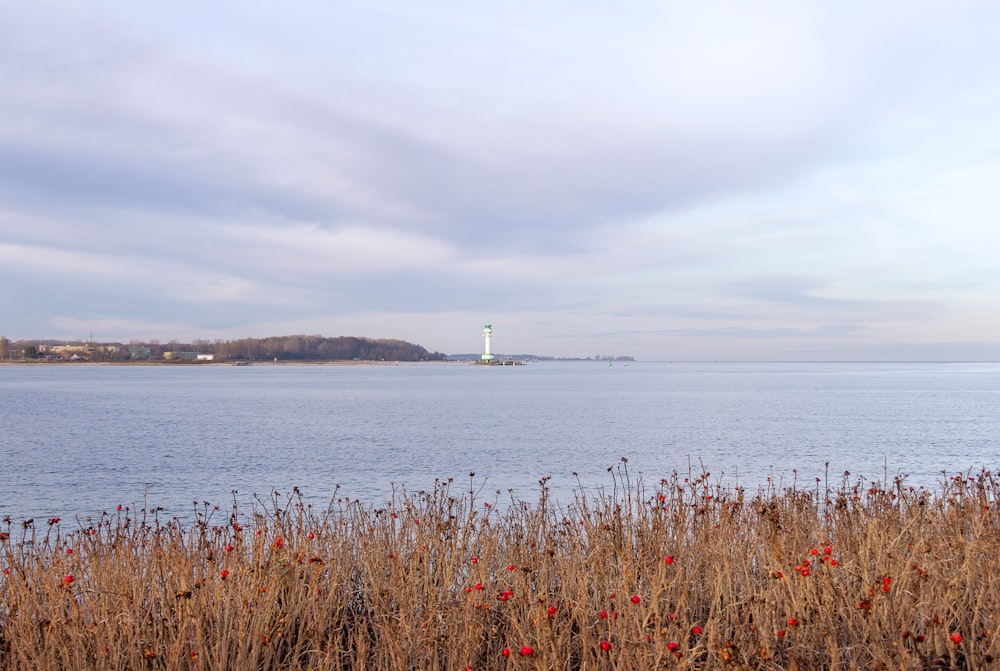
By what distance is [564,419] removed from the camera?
5256cm

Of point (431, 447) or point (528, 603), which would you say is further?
point (431, 447)

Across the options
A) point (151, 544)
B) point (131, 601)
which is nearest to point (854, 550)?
point (131, 601)

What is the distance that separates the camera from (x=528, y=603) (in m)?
7.38

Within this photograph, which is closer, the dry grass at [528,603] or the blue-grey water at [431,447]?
the dry grass at [528,603]

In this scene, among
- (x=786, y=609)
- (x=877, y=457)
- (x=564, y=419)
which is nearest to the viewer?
(x=786, y=609)

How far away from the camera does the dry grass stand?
19.8 feet

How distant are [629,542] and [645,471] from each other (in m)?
19.5

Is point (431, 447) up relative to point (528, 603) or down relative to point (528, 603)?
down

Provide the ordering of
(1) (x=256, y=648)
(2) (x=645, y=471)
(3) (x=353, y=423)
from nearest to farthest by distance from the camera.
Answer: (1) (x=256, y=648)
(2) (x=645, y=471)
(3) (x=353, y=423)

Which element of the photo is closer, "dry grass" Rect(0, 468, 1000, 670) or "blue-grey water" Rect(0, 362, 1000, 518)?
→ "dry grass" Rect(0, 468, 1000, 670)

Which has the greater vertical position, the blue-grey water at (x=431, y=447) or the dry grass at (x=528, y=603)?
the dry grass at (x=528, y=603)

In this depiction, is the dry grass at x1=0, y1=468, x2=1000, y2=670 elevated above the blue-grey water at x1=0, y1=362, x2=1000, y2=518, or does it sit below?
above

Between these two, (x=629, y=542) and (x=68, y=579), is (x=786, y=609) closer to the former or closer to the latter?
(x=629, y=542)

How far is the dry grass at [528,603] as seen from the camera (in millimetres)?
6043
